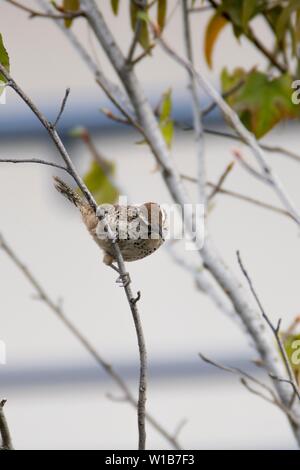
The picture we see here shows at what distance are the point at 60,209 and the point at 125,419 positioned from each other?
0.94 metres

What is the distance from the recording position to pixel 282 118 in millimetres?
1793

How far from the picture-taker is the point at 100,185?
1.88 m

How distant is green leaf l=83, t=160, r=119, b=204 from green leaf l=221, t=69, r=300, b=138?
0.29 meters

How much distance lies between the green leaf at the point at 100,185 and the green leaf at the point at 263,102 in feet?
0.95

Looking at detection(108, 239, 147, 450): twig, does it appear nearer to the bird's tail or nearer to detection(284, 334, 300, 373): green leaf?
the bird's tail

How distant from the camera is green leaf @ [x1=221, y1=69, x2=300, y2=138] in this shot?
5.68 ft

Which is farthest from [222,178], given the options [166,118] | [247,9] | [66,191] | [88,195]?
[88,195]

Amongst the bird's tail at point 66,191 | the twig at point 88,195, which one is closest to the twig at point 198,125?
the bird's tail at point 66,191

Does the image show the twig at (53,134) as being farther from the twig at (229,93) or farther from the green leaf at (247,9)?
the twig at (229,93)

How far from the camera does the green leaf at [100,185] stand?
5.89 ft

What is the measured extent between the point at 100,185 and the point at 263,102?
14.8 inches
